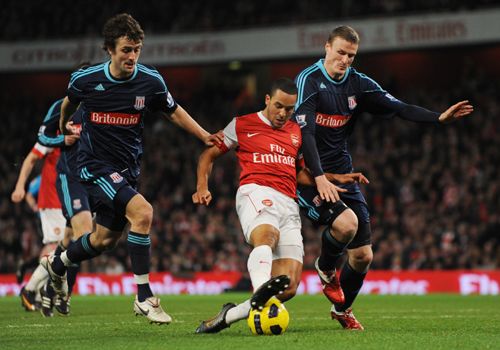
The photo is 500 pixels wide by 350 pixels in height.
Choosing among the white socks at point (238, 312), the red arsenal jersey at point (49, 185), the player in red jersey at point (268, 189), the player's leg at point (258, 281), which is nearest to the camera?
the player's leg at point (258, 281)

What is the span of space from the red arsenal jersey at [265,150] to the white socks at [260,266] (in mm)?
732

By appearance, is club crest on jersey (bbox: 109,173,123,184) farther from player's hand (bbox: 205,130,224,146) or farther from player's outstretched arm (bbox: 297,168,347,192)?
player's outstretched arm (bbox: 297,168,347,192)

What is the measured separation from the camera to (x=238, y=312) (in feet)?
22.0

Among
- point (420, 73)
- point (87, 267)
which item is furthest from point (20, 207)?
point (420, 73)

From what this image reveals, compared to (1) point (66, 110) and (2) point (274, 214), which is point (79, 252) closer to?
(1) point (66, 110)

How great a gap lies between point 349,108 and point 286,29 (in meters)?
20.3

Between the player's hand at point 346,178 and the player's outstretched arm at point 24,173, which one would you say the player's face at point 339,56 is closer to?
the player's hand at point 346,178

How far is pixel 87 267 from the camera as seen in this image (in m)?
22.6

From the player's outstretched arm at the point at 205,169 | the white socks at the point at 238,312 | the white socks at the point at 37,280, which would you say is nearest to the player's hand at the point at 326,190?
the player's outstretched arm at the point at 205,169

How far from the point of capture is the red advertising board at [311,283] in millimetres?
18609

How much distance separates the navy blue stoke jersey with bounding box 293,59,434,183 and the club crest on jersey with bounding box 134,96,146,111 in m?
1.30

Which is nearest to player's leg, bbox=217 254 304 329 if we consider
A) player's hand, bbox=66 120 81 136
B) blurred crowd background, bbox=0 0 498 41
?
player's hand, bbox=66 120 81 136

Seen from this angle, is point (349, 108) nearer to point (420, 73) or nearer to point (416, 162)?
point (416, 162)

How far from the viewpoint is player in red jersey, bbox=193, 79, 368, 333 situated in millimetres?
6930
